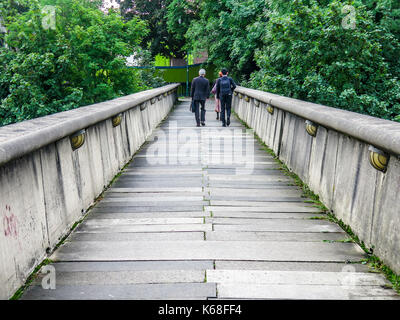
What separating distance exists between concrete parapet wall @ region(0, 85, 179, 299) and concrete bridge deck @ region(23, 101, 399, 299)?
0.53 ft

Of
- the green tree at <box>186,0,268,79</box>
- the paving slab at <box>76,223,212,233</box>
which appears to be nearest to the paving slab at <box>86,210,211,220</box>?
the paving slab at <box>76,223,212,233</box>

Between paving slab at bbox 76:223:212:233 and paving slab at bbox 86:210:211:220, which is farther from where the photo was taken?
paving slab at bbox 86:210:211:220

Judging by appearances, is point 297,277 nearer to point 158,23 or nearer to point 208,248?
point 208,248

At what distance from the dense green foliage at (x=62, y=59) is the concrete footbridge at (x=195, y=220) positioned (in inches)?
309

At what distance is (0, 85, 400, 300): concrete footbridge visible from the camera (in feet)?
9.13

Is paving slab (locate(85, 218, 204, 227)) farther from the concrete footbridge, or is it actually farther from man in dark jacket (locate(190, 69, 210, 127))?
man in dark jacket (locate(190, 69, 210, 127))

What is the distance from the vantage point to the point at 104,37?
48.2 feet

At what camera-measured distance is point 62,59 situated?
13.2m

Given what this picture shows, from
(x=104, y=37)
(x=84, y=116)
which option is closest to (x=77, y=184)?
A: (x=84, y=116)

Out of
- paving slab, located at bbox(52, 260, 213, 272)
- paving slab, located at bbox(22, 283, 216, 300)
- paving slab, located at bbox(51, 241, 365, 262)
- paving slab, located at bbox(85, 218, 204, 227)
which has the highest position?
paving slab, located at bbox(22, 283, 216, 300)

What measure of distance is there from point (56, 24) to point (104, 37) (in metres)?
1.68

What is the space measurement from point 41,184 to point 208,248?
4.58ft
